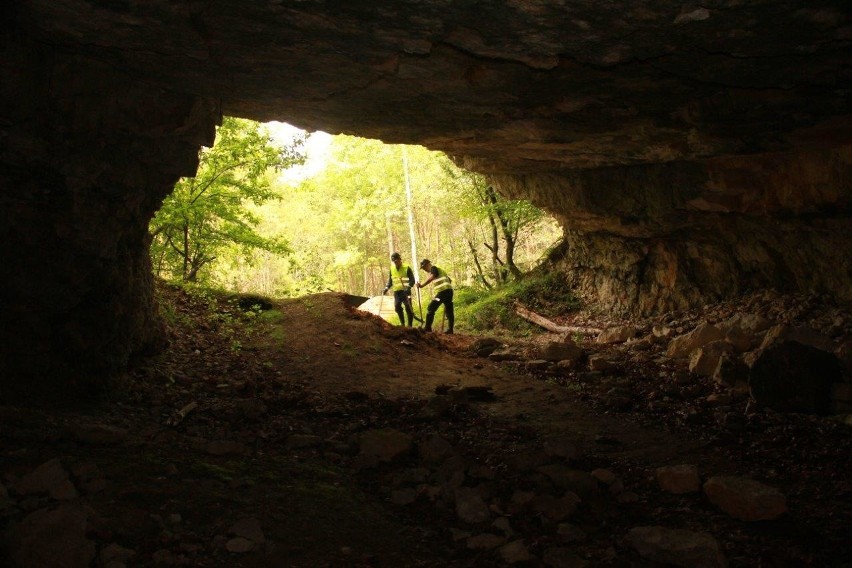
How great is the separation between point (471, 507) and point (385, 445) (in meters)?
1.24

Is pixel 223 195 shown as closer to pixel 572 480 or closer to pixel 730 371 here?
pixel 572 480

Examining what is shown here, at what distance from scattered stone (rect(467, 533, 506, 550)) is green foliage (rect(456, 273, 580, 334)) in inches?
428

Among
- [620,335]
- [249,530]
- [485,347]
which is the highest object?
[620,335]

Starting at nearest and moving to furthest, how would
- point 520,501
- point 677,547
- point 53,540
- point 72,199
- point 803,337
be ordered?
point 53,540
point 677,547
point 520,501
point 72,199
point 803,337

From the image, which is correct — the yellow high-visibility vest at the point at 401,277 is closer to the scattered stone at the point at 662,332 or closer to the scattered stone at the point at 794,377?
the scattered stone at the point at 662,332

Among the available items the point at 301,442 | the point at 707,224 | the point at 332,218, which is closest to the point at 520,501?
the point at 301,442

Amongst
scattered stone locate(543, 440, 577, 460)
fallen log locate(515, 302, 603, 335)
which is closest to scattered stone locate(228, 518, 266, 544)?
scattered stone locate(543, 440, 577, 460)

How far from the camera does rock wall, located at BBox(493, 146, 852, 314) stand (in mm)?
7941

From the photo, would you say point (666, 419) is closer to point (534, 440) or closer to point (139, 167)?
point (534, 440)

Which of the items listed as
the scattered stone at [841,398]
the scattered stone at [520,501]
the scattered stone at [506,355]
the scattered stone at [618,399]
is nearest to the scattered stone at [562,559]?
the scattered stone at [520,501]

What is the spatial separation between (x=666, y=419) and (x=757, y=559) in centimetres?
265

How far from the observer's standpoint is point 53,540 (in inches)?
115

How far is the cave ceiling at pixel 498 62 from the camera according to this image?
430cm

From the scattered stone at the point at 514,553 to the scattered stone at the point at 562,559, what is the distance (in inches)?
4.5
